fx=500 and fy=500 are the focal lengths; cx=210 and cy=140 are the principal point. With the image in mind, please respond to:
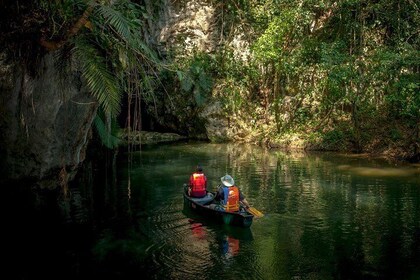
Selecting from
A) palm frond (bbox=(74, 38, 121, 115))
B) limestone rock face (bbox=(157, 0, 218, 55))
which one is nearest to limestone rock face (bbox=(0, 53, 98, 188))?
palm frond (bbox=(74, 38, 121, 115))

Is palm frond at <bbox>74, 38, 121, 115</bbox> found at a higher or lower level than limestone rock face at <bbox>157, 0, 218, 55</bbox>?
lower

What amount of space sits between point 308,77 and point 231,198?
19.6 m

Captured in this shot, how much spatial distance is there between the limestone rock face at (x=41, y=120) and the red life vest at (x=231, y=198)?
4025mm

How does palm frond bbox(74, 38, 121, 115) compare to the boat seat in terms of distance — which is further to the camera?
the boat seat

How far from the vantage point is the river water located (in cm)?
984

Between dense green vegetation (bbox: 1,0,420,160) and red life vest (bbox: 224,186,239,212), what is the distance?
7.07 m

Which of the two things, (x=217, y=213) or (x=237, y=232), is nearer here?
(x=237, y=232)

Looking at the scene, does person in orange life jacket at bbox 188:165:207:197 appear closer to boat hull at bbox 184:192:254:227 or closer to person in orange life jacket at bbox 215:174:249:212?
boat hull at bbox 184:192:254:227

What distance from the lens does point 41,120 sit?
41.1 ft

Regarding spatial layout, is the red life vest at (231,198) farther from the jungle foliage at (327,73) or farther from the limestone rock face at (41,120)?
the jungle foliage at (327,73)

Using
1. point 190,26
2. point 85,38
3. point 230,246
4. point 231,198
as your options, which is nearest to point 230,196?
point 231,198

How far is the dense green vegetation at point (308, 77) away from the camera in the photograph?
82.2 ft

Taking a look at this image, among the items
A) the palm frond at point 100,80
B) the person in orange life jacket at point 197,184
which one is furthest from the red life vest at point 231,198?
the palm frond at point 100,80

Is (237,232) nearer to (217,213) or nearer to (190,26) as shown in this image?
(217,213)
